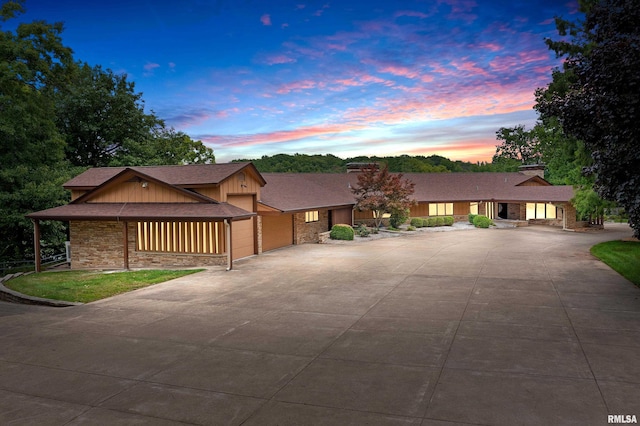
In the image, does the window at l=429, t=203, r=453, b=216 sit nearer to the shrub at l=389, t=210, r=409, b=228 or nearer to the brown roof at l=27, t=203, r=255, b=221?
the shrub at l=389, t=210, r=409, b=228

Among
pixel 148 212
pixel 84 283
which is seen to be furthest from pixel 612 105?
pixel 84 283

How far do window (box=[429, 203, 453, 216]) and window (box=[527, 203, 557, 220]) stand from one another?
7854 millimetres

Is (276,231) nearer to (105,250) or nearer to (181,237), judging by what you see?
(181,237)

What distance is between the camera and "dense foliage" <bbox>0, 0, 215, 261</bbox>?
24938 millimetres

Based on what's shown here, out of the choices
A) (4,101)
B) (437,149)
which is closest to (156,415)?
(4,101)

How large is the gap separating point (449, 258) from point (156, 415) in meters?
17.6

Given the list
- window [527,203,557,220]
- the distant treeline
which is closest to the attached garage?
window [527,203,557,220]

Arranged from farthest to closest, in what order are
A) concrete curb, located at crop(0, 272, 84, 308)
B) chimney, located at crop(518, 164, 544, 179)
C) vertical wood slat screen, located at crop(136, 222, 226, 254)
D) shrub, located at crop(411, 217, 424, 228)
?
1. chimney, located at crop(518, 164, 544, 179)
2. shrub, located at crop(411, 217, 424, 228)
3. vertical wood slat screen, located at crop(136, 222, 226, 254)
4. concrete curb, located at crop(0, 272, 84, 308)

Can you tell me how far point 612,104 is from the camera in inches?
446

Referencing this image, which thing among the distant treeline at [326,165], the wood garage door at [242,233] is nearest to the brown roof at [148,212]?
the wood garage door at [242,233]

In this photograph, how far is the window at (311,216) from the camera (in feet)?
97.7

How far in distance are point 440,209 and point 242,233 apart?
2569cm

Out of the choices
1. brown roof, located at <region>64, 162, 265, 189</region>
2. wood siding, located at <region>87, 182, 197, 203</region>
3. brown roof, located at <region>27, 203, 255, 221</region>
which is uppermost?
brown roof, located at <region>64, 162, 265, 189</region>

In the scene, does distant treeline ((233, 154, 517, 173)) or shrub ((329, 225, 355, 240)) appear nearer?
shrub ((329, 225, 355, 240))
